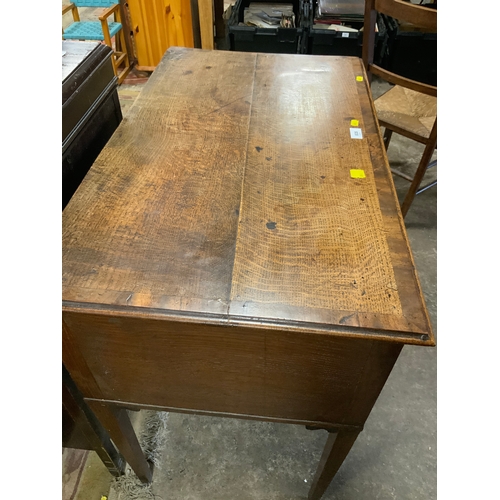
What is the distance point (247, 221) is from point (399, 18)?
117 centimetres

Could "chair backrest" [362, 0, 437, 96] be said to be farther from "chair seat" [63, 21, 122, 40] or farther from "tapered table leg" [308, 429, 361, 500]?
"chair seat" [63, 21, 122, 40]

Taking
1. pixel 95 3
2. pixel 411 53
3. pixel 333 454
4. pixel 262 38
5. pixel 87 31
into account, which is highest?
pixel 95 3

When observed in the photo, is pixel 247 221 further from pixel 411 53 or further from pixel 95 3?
pixel 95 3

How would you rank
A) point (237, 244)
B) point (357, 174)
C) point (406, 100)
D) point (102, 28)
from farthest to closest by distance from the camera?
point (102, 28) < point (406, 100) < point (357, 174) < point (237, 244)

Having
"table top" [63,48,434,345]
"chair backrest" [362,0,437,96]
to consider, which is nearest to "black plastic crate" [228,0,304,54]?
"chair backrest" [362,0,437,96]

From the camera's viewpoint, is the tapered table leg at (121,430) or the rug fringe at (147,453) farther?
the rug fringe at (147,453)

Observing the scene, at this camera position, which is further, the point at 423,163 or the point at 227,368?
the point at 423,163

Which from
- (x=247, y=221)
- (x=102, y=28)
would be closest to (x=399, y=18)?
(x=247, y=221)

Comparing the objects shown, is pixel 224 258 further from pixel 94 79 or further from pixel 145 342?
pixel 94 79

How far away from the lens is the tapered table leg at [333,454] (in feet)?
2.88

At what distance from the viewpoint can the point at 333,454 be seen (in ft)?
3.13

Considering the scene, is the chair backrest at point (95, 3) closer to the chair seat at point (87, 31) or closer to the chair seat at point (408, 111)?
the chair seat at point (87, 31)

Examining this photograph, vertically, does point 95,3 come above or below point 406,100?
above

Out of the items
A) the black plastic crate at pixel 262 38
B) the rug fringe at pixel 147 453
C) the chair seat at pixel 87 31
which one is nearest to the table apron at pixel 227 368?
the rug fringe at pixel 147 453
